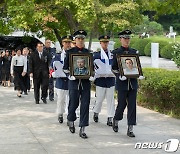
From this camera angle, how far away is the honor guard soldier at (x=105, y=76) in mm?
9352

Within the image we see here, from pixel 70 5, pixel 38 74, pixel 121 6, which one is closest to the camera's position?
pixel 38 74

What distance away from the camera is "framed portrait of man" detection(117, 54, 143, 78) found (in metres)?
8.52

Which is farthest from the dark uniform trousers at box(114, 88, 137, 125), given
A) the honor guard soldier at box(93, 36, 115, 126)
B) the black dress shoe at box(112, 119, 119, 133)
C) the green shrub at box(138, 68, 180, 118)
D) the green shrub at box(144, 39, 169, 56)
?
the green shrub at box(144, 39, 169, 56)

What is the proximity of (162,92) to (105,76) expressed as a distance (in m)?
2.50

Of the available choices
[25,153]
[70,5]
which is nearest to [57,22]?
[70,5]

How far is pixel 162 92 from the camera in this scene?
11.4 metres

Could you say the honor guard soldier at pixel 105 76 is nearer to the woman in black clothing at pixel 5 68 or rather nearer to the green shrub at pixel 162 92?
the green shrub at pixel 162 92

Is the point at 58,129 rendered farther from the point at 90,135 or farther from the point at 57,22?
the point at 57,22

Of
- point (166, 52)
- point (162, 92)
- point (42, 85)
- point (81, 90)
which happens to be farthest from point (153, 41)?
point (81, 90)

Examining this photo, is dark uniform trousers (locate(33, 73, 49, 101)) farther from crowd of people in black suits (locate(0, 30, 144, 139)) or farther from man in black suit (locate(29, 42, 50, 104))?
crowd of people in black suits (locate(0, 30, 144, 139))

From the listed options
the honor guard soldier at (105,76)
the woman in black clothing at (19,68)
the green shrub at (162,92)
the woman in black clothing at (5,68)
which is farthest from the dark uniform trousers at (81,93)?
the woman in black clothing at (5,68)

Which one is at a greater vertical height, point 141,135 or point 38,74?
point 38,74

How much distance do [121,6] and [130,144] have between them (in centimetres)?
1122

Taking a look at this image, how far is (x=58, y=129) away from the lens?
9266 millimetres
